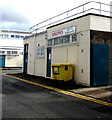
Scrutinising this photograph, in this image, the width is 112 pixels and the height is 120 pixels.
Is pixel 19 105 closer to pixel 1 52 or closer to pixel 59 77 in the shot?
pixel 59 77

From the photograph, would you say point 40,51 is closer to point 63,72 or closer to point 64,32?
point 64,32

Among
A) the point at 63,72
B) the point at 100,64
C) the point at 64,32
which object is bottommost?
the point at 63,72

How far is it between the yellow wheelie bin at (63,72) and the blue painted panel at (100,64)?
1.63m

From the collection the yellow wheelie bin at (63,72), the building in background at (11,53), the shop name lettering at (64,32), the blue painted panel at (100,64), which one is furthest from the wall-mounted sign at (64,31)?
the building in background at (11,53)

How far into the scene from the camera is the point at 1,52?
33000mm

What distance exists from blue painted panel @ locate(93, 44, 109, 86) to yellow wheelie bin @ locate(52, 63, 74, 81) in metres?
1.63

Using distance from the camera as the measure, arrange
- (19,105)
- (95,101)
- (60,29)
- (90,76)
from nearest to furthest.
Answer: (19,105) < (95,101) < (90,76) < (60,29)

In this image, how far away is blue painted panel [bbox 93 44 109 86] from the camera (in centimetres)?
1056

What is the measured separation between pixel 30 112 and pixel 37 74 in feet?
37.1

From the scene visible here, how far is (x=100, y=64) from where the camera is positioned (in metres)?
10.8

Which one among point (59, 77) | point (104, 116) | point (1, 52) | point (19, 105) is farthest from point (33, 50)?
point (1, 52)

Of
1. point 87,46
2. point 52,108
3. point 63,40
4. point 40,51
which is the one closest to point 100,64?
point 87,46

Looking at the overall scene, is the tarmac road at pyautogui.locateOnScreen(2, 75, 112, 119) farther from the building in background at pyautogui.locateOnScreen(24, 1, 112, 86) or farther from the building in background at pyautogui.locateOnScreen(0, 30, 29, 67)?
the building in background at pyautogui.locateOnScreen(0, 30, 29, 67)

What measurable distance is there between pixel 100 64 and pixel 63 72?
2334mm
